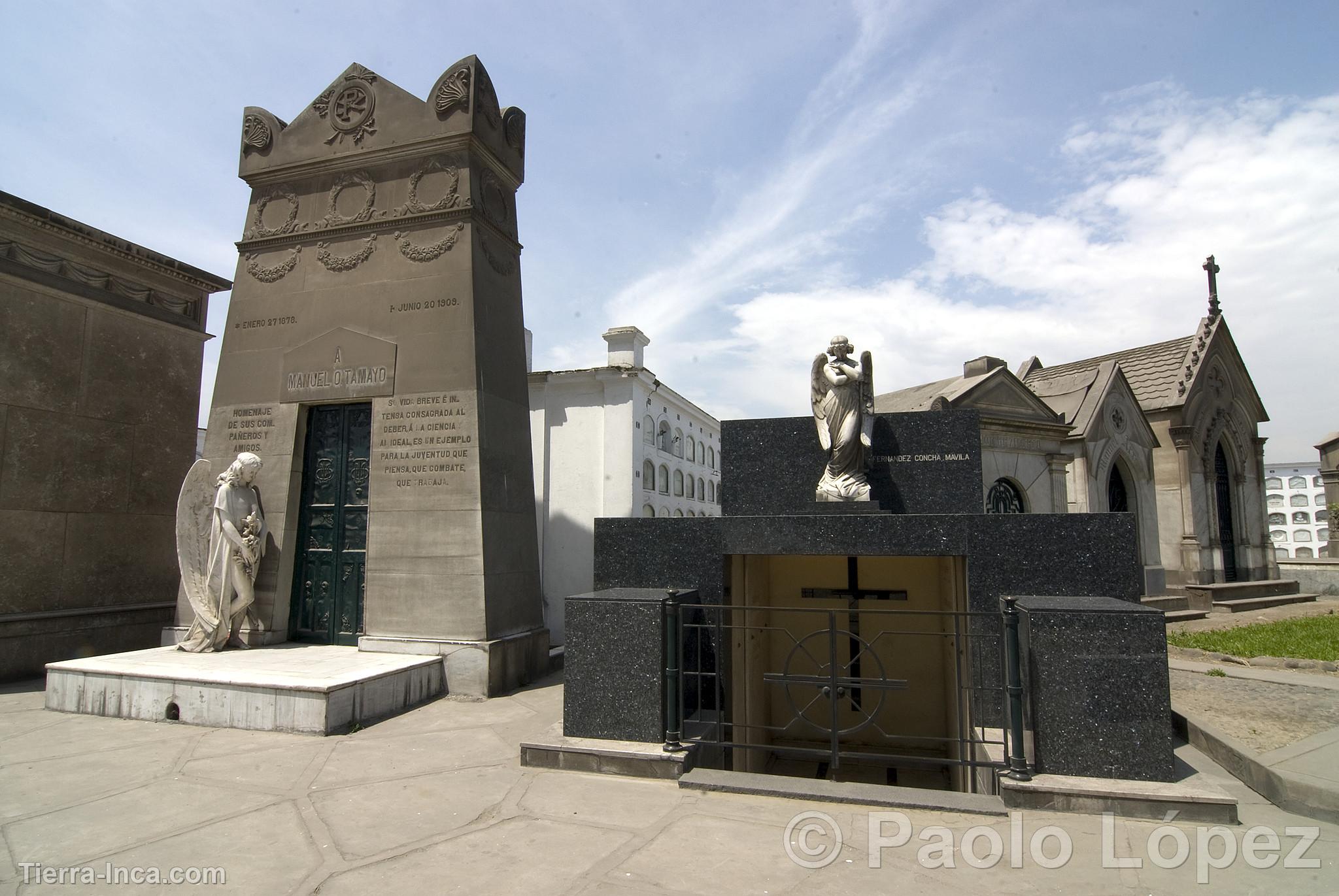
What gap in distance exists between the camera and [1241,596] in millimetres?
19859

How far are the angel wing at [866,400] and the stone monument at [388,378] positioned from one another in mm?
4319

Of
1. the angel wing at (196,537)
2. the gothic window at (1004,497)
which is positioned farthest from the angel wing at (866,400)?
the gothic window at (1004,497)

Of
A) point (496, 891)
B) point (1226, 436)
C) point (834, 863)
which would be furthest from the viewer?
point (1226, 436)

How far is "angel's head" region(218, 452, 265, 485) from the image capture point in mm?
8625

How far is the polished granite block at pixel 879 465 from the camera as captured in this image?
7.52m

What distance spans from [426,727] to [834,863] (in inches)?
169

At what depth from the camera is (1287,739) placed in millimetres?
5805

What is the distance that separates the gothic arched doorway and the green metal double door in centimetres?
2346

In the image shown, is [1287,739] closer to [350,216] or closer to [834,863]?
[834,863]

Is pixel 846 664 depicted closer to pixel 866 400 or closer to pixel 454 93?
pixel 866 400

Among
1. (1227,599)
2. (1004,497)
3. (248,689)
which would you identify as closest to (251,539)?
(248,689)

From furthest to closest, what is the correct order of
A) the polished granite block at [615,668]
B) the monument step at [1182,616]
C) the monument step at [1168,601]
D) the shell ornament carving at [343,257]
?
the monument step at [1168,601], the monument step at [1182,616], the shell ornament carving at [343,257], the polished granite block at [615,668]

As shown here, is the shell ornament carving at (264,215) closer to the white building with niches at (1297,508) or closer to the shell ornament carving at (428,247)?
the shell ornament carving at (428,247)

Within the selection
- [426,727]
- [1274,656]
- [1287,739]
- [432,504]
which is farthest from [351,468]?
[1274,656]
